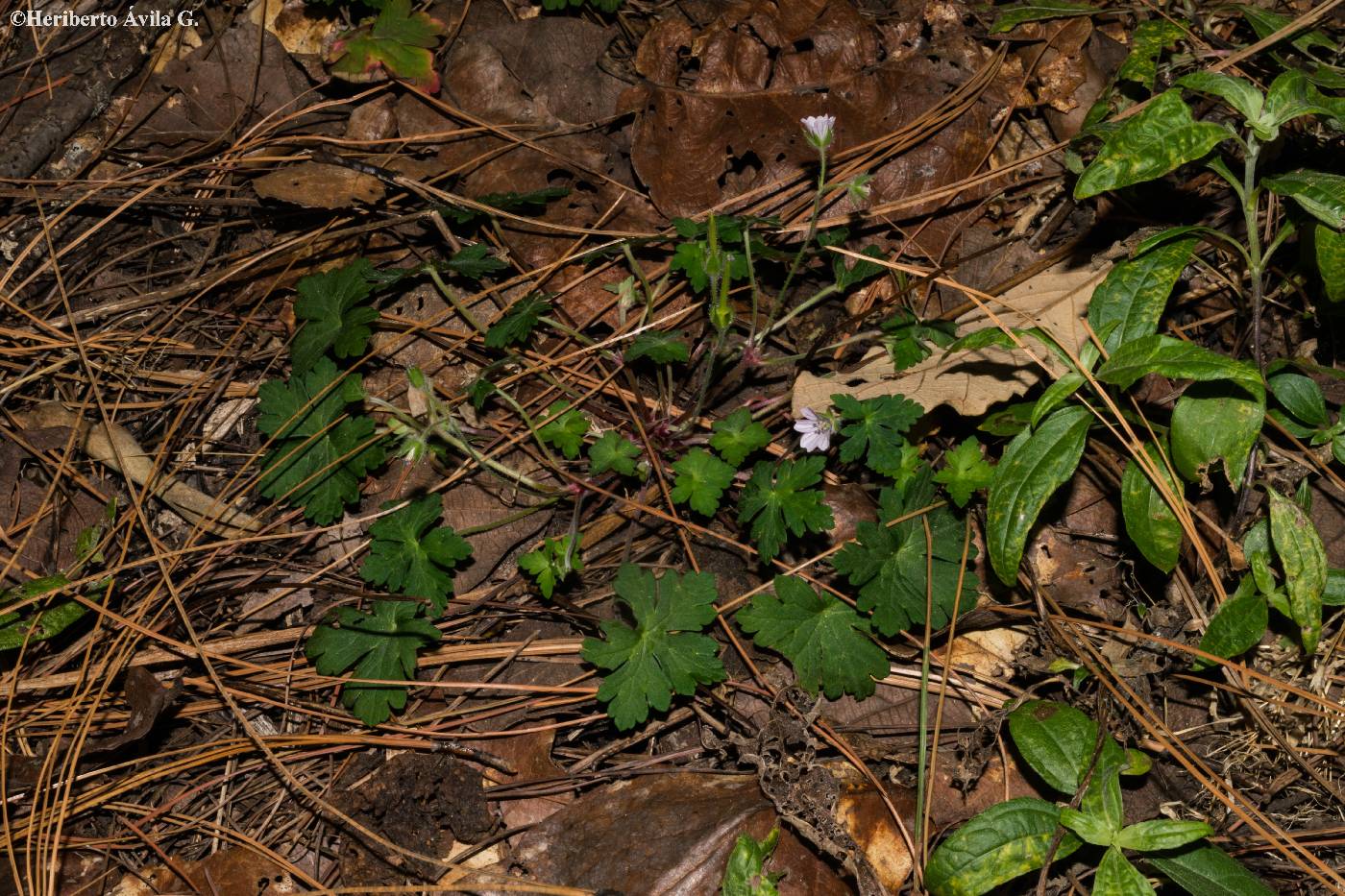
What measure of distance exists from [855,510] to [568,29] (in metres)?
2.04

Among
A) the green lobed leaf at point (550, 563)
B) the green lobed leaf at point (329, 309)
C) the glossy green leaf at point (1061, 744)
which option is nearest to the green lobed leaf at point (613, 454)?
the green lobed leaf at point (550, 563)

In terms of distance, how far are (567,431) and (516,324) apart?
0.38m

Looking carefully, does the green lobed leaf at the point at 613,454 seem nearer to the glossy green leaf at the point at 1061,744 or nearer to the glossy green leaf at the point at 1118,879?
the glossy green leaf at the point at 1061,744

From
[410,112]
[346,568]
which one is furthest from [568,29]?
[346,568]

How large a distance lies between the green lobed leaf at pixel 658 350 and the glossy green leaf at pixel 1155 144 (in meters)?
1.19

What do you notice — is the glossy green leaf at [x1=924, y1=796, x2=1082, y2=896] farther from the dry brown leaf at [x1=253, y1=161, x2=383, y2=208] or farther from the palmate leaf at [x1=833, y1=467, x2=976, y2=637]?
the dry brown leaf at [x1=253, y1=161, x2=383, y2=208]

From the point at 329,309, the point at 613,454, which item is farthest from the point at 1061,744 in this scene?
the point at 329,309

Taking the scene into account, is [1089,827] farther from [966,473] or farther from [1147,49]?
[1147,49]

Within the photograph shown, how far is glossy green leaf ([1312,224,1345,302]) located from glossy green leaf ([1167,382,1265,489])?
0.40m

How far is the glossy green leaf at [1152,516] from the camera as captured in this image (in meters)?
2.56

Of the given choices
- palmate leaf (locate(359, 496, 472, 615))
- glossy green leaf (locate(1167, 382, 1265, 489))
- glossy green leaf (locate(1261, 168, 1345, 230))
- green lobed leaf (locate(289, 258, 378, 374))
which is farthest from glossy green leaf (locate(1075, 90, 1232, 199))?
green lobed leaf (locate(289, 258, 378, 374))

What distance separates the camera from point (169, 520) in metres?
3.11

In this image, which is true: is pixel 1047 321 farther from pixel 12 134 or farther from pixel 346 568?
pixel 12 134

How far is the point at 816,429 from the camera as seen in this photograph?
279 centimetres
